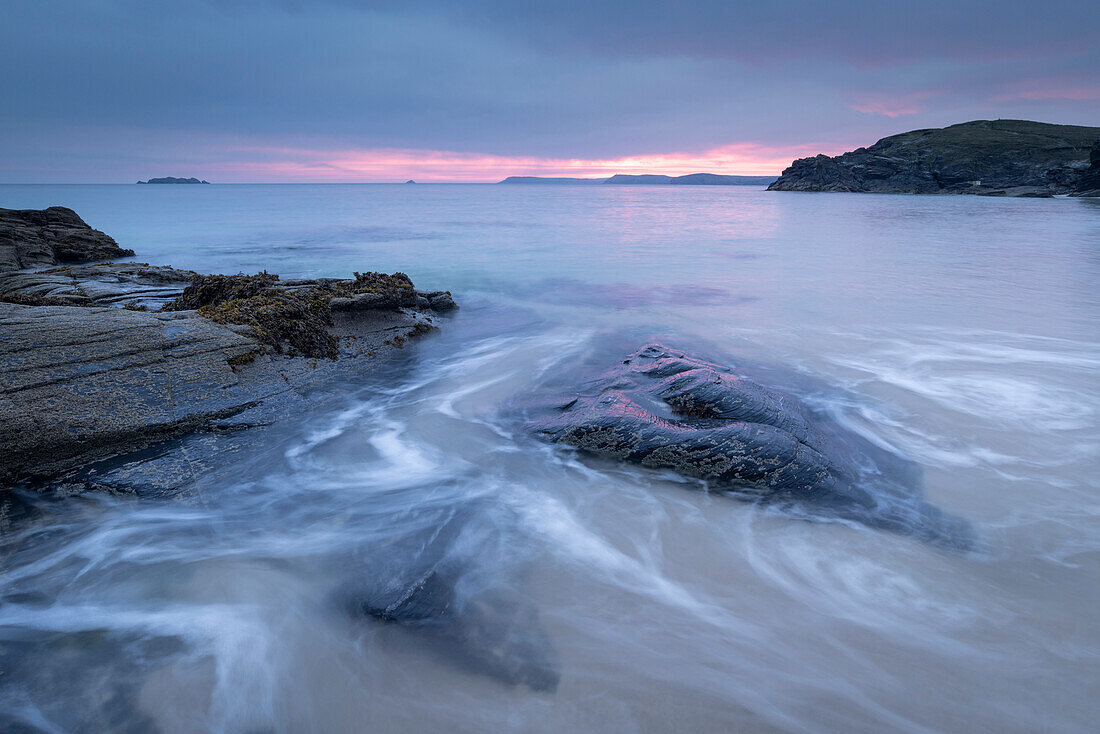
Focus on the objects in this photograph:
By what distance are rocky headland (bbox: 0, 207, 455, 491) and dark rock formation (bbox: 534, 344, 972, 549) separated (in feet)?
10.4

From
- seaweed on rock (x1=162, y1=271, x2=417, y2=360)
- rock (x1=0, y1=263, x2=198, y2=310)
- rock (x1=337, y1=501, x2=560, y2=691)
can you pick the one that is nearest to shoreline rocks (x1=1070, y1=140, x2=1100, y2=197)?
seaweed on rock (x1=162, y1=271, x2=417, y2=360)

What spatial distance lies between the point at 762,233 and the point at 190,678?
28586mm

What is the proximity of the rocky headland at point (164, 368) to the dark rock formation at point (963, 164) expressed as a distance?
88262 mm

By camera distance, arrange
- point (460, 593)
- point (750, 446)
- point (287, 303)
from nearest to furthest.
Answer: point (460, 593)
point (750, 446)
point (287, 303)

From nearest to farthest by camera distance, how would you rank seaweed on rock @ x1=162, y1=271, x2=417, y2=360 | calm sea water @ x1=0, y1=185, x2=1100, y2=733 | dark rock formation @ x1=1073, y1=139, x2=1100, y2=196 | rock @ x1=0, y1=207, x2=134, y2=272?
calm sea water @ x1=0, y1=185, x2=1100, y2=733, seaweed on rock @ x1=162, y1=271, x2=417, y2=360, rock @ x1=0, y1=207, x2=134, y2=272, dark rock formation @ x1=1073, y1=139, x2=1100, y2=196

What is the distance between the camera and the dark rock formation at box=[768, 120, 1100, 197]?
243ft

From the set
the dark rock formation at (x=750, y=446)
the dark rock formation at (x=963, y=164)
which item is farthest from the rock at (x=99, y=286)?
the dark rock formation at (x=963, y=164)

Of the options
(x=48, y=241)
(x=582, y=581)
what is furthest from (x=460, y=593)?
(x=48, y=241)

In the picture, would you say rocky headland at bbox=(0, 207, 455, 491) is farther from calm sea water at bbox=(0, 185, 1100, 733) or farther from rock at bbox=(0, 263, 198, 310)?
calm sea water at bbox=(0, 185, 1100, 733)

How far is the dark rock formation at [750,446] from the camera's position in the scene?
407 cm

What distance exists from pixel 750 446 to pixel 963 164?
11098 centimetres

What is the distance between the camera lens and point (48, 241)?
14.9 meters

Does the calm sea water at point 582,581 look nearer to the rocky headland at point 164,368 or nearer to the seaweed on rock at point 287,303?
the rocky headland at point 164,368

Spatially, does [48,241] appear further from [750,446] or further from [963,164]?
[963,164]
